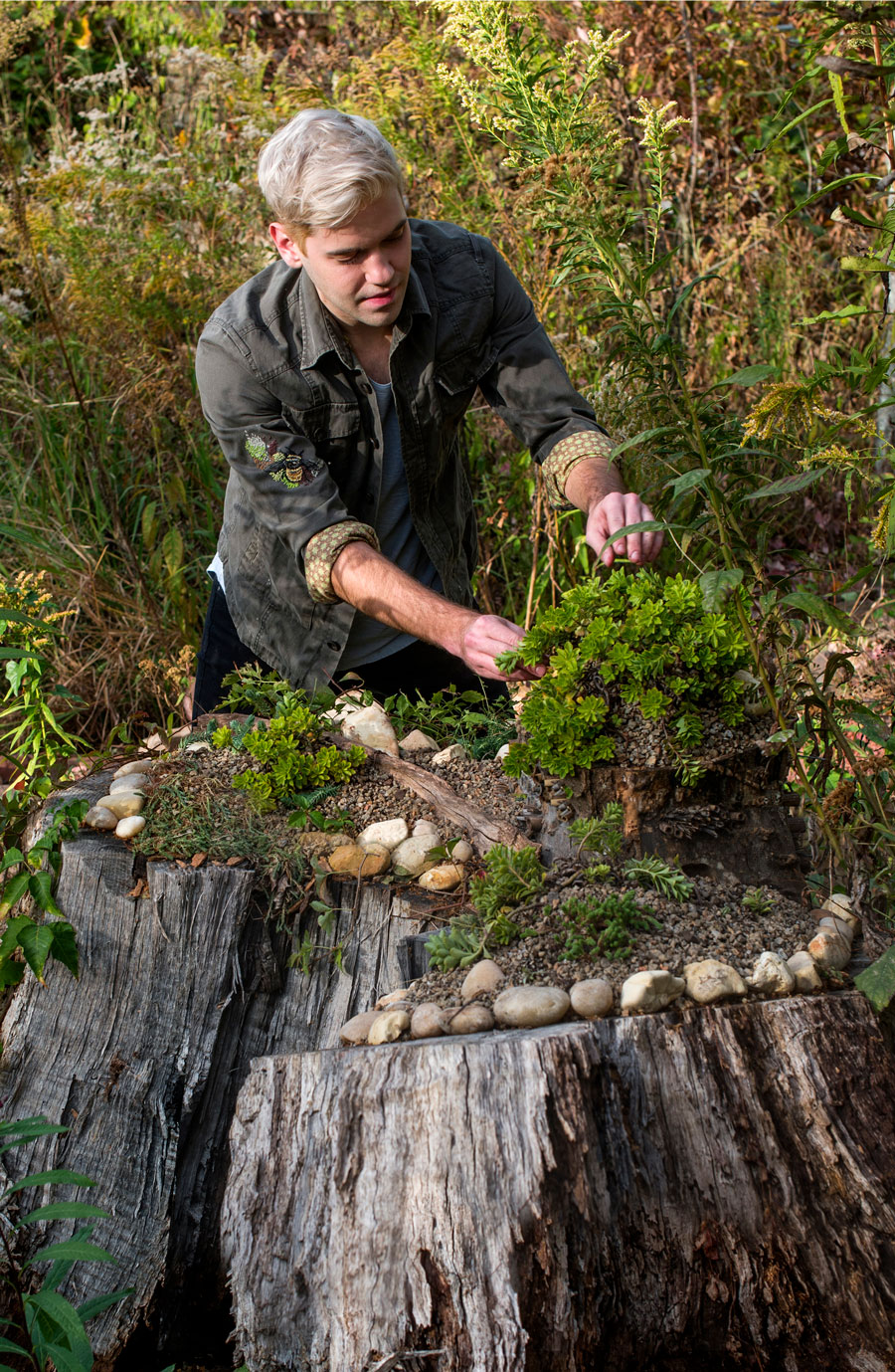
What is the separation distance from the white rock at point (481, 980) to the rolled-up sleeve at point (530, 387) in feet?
4.43

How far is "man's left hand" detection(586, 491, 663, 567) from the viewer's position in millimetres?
2137

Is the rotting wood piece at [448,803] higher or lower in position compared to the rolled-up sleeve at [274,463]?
lower

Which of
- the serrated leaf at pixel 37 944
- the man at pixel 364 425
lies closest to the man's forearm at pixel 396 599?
the man at pixel 364 425

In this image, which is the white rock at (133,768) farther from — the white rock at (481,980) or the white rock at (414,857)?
the white rock at (481,980)

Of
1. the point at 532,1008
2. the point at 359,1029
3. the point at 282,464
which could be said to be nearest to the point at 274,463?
the point at 282,464

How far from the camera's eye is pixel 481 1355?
1.50m

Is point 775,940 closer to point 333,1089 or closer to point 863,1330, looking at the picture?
point 863,1330

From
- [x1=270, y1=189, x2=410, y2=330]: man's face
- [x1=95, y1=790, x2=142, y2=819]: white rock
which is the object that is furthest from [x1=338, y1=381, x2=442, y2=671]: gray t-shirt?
[x1=95, y1=790, x2=142, y2=819]: white rock

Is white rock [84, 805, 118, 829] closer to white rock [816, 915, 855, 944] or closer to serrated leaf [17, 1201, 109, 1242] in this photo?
serrated leaf [17, 1201, 109, 1242]

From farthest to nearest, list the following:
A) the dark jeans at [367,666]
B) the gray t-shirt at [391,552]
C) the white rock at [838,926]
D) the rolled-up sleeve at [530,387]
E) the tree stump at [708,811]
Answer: the dark jeans at [367,666], the gray t-shirt at [391,552], the rolled-up sleeve at [530,387], the tree stump at [708,811], the white rock at [838,926]

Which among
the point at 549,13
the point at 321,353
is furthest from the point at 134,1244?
the point at 549,13

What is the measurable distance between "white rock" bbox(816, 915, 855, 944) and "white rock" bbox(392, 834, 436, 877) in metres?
0.76

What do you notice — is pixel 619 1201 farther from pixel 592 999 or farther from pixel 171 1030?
pixel 171 1030

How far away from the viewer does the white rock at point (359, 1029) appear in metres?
1.79
